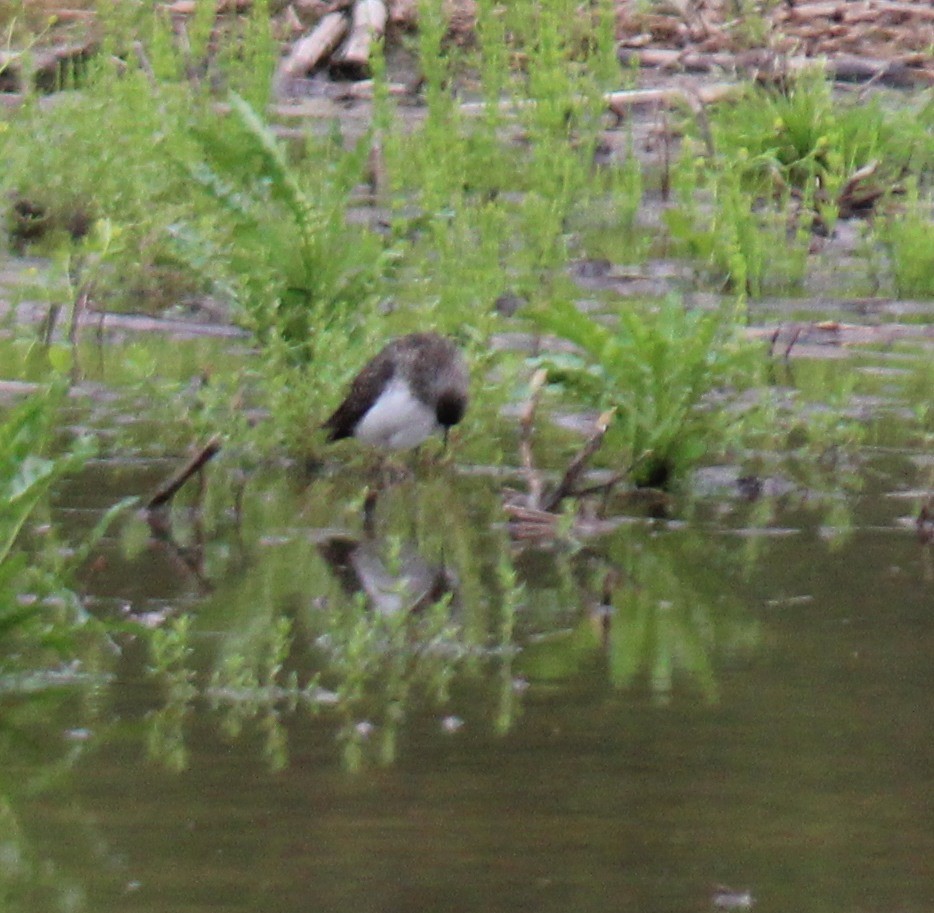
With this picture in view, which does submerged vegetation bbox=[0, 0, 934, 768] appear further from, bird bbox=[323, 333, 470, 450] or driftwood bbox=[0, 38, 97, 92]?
driftwood bbox=[0, 38, 97, 92]

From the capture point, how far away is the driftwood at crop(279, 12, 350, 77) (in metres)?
15.6

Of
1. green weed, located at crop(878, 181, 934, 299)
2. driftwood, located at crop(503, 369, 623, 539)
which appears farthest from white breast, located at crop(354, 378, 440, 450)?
green weed, located at crop(878, 181, 934, 299)

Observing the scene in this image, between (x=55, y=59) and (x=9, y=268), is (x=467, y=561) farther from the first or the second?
(x=55, y=59)

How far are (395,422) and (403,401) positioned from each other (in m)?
0.18

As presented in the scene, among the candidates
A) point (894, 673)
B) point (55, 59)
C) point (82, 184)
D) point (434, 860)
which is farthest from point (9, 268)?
point (434, 860)

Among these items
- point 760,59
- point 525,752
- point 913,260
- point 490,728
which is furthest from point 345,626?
point 760,59

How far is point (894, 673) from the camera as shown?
15.7ft

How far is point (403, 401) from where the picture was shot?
6734 mm

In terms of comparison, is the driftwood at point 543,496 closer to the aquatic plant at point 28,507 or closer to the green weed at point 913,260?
the aquatic plant at point 28,507

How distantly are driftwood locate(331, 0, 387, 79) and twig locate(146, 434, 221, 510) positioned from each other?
31.1ft

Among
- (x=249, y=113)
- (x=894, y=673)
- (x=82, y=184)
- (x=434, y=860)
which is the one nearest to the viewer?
(x=434, y=860)

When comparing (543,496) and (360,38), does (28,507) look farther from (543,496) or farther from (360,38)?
(360,38)

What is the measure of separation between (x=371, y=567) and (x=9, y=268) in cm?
506

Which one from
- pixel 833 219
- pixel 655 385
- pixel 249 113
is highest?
pixel 249 113
